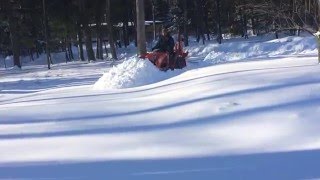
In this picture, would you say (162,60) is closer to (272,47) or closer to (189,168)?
(189,168)

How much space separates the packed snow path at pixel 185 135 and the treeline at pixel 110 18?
9.81 meters

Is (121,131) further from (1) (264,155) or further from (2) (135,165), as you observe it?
(1) (264,155)

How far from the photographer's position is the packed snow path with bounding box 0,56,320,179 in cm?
573

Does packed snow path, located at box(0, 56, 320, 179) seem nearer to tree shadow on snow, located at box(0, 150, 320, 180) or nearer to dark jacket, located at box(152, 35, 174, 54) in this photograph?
tree shadow on snow, located at box(0, 150, 320, 180)

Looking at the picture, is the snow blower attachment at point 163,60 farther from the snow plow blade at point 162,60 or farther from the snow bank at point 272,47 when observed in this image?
the snow bank at point 272,47

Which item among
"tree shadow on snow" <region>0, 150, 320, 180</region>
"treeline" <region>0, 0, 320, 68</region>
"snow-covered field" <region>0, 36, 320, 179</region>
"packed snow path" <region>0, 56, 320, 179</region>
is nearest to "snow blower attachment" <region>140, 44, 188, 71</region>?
"treeline" <region>0, 0, 320, 68</region>

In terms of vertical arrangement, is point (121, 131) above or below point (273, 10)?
below


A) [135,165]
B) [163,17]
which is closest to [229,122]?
[135,165]

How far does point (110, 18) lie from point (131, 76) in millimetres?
30147

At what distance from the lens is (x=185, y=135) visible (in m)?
7.34

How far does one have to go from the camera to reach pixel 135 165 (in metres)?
5.97

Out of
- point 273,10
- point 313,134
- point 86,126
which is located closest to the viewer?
point 313,134

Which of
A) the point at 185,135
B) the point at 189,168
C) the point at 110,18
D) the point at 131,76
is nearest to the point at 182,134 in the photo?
the point at 185,135

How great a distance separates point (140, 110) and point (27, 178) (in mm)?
4382
